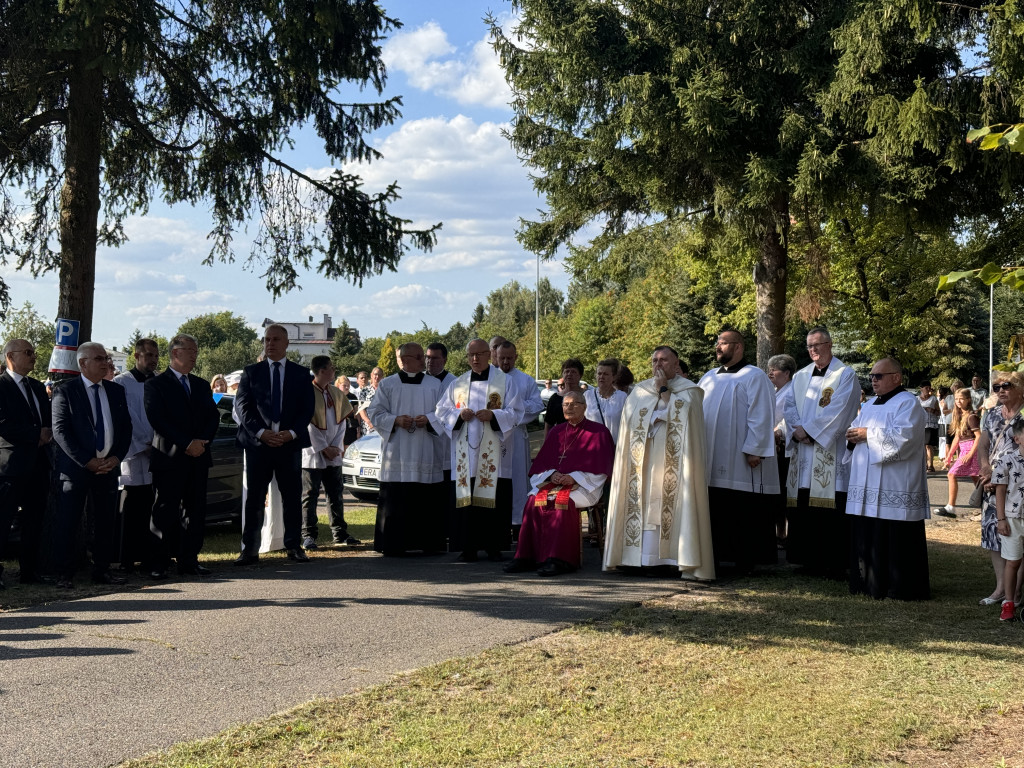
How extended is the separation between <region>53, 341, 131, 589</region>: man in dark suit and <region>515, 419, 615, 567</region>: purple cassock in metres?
3.61

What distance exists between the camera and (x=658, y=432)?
30.9ft

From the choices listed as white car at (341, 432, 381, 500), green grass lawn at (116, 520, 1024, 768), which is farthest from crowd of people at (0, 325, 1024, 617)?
white car at (341, 432, 381, 500)

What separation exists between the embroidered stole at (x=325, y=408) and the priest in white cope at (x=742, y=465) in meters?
4.11

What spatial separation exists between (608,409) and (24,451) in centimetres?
577

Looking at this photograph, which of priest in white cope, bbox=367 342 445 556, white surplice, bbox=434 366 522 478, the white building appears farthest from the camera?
the white building

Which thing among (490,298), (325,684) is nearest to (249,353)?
(490,298)

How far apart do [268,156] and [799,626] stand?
325 inches

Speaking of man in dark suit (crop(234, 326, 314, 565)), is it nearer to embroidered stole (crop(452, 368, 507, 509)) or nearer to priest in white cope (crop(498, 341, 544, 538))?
embroidered stole (crop(452, 368, 507, 509))

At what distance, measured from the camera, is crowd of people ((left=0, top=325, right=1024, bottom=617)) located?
8.27 m

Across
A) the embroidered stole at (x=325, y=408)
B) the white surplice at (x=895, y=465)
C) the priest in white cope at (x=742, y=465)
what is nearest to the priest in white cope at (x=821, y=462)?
the priest in white cope at (x=742, y=465)

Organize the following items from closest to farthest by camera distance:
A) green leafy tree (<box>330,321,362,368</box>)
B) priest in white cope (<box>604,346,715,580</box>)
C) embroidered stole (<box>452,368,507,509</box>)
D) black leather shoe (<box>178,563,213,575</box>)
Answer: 1. priest in white cope (<box>604,346,715,580</box>)
2. black leather shoe (<box>178,563,213,575</box>)
3. embroidered stole (<box>452,368,507,509</box>)
4. green leafy tree (<box>330,321,362,368</box>)

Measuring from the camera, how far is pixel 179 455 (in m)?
9.15

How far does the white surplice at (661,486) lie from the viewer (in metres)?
8.99

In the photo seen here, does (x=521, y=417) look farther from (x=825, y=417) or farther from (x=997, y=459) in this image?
(x=997, y=459)
